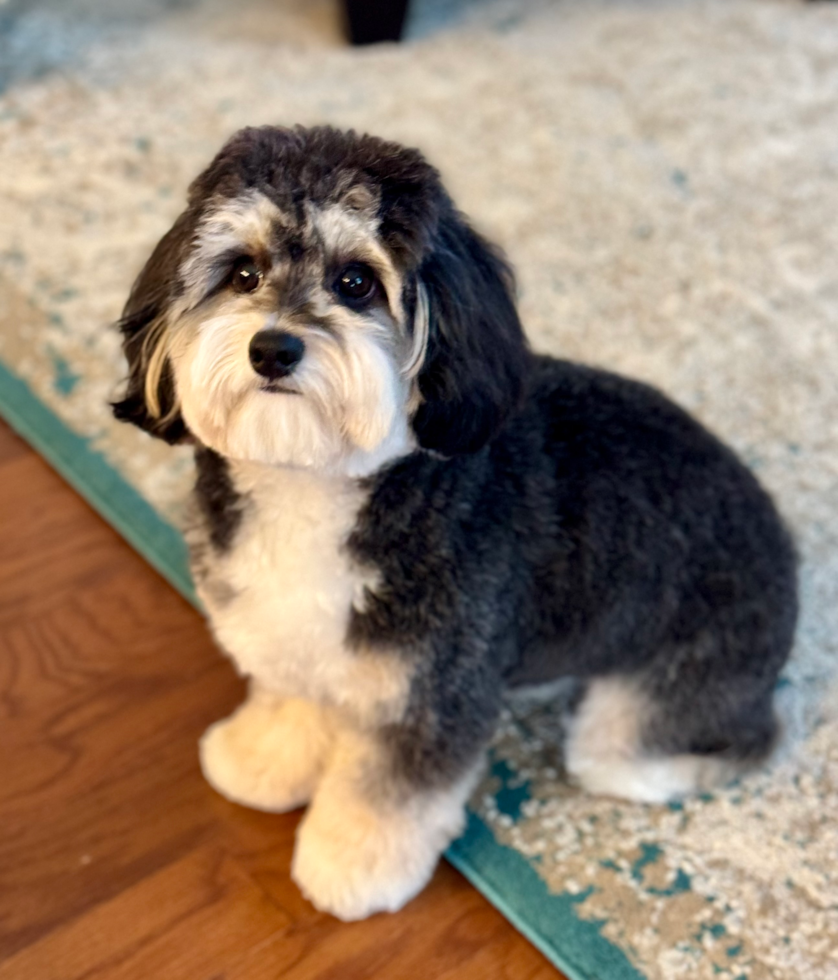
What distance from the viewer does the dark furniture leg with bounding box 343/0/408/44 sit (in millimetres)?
2508

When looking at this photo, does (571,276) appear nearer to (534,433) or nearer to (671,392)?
(671,392)

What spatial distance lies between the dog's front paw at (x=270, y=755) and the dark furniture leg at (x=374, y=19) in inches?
73.9

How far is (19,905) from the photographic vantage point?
3.71 feet

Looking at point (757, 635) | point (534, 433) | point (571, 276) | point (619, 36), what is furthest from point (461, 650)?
point (619, 36)

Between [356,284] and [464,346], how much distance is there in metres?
0.10

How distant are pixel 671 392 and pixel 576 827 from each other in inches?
31.8

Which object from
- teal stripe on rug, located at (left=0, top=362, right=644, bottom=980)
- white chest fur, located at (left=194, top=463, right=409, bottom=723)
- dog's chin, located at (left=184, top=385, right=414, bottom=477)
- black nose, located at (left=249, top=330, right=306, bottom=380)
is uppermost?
black nose, located at (left=249, top=330, right=306, bottom=380)

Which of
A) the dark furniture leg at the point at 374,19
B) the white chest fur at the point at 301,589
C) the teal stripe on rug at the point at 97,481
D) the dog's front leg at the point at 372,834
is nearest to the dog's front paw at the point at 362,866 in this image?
the dog's front leg at the point at 372,834

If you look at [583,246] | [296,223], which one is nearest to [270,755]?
[296,223]

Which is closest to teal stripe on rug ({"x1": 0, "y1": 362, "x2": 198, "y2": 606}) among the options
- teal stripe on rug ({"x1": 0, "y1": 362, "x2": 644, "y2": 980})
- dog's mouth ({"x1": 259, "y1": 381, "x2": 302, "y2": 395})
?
teal stripe on rug ({"x1": 0, "y1": 362, "x2": 644, "y2": 980})

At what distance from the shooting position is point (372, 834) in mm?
1110

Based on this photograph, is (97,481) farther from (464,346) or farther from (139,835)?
(464,346)

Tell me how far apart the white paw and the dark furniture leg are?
6.67 ft

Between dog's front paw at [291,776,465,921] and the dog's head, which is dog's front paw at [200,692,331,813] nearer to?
dog's front paw at [291,776,465,921]
